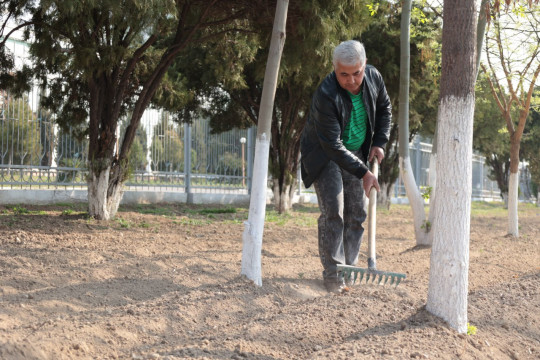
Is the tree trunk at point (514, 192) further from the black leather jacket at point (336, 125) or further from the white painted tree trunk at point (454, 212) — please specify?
the white painted tree trunk at point (454, 212)

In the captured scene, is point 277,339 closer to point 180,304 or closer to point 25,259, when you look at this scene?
point 180,304

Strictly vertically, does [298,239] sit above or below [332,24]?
below

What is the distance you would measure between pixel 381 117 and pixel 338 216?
0.88 metres

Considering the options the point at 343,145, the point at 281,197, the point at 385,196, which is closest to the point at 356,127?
the point at 343,145

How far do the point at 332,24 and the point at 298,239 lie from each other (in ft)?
10.8

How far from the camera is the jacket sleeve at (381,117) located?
4.51 metres

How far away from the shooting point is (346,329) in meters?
3.54

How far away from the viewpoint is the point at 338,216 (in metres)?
4.42

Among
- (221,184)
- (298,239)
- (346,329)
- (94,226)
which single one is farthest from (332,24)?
(221,184)

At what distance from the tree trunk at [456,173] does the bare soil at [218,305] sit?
19 centimetres

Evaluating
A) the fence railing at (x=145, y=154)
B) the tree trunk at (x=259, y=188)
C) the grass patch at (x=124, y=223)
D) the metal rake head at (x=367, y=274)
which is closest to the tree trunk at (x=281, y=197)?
the fence railing at (x=145, y=154)

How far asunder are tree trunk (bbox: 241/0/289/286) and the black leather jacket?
0.42 metres

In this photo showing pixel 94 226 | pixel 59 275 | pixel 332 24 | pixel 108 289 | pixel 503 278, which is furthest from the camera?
pixel 94 226

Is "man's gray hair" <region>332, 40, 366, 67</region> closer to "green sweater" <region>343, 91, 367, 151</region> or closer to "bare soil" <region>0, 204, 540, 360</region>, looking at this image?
"green sweater" <region>343, 91, 367, 151</region>
